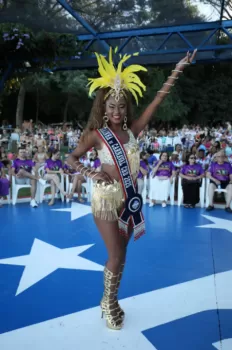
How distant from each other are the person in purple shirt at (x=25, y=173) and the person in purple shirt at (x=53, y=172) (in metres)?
0.22

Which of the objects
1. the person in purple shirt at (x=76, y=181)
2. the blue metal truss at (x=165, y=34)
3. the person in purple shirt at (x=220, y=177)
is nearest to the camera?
the person in purple shirt at (x=220, y=177)

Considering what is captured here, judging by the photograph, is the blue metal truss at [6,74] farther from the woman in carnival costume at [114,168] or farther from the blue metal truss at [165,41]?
the woman in carnival costume at [114,168]

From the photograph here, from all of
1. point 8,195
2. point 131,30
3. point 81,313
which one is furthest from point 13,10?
point 81,313

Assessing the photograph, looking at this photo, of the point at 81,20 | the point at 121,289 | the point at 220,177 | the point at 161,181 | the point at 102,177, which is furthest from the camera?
the point at 81,20

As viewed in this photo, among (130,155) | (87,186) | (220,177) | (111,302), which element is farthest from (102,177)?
(87,186)

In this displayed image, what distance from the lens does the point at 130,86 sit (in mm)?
2857

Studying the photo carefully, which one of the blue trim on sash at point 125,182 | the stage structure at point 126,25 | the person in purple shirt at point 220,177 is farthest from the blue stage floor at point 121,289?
the stage structure at point 126,25

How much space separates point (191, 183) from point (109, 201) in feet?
16.3

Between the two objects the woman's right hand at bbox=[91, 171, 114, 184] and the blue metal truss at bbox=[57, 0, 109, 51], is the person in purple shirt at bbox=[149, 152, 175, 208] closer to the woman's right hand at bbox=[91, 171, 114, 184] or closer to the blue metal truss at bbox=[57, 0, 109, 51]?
the blue metal truss at bbox=[57, 0, 109, 51]

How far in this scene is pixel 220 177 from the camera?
23.9 ft

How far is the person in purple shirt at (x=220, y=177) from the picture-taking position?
7.13 meters

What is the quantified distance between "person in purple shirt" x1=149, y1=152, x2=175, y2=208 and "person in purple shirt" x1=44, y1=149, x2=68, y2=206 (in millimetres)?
1975

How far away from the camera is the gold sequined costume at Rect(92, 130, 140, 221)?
8.91ft

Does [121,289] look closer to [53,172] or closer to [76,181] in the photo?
[76,181]
